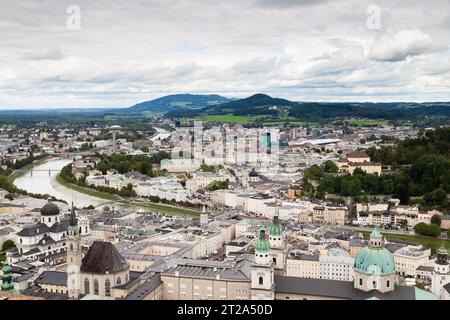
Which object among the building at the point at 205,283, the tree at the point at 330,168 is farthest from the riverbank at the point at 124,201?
the building at the point at 205,283

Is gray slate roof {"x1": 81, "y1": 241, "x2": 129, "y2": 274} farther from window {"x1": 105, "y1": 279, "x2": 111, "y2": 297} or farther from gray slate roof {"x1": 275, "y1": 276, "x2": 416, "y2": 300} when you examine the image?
gray slate roof {"x1": 275, "y1": 276, "x2": 416, "y2": 300}

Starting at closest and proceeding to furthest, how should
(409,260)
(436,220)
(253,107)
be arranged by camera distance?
(409,260) → (436,220) → (253,107)

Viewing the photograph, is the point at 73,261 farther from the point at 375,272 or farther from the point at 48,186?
the point at 48,186

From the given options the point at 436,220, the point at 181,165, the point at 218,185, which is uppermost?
the point at 181,165

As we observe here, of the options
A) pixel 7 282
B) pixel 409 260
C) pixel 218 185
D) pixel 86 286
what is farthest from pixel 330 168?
pixel 7 282

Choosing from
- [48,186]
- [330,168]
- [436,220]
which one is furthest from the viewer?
[48,186]

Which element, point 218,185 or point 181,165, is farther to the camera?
point 181,165
